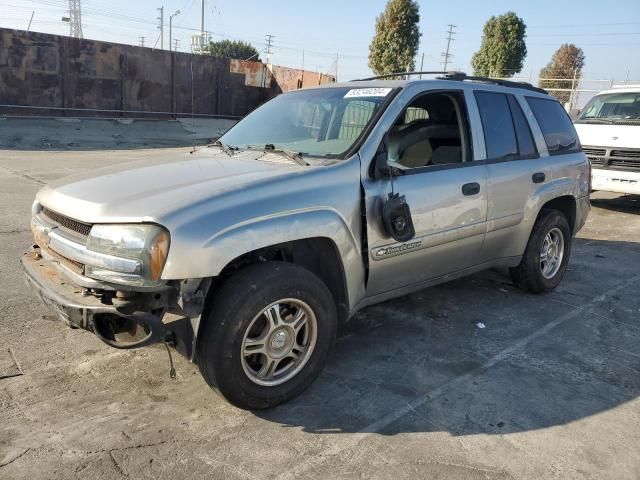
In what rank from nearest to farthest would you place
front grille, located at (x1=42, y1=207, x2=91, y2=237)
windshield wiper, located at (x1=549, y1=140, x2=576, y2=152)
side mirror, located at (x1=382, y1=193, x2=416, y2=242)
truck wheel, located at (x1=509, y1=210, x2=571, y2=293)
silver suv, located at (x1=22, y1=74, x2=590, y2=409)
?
1. silver suv, located at (x1=22, y1=74, x2=590, y2=409)
2. front grille, located at (x1=42, y1=207, x2=91, y2=237)
3. side mirror, located at (x1=382, y1=193, x2=416, y2=242)
4. truck wheel, located at (x1=509, y1=210, x2=571, y2=293)
5. windshield wiper, located at (x1=549, y1=140, x2=576, y2=152)

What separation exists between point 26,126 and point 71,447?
1785cm

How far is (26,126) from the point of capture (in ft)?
57.6

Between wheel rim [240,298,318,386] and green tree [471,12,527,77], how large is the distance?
38616 millimetres

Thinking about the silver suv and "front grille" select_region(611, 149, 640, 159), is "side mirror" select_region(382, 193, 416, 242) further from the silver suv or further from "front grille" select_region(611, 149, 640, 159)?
"front grille" select_region(611, 149, 640, 159)

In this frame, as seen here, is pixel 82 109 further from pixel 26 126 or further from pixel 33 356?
pixel 33 356

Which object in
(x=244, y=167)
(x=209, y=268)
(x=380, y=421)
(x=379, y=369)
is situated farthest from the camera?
(x=379, y=369)

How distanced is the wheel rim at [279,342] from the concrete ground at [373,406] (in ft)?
0.70

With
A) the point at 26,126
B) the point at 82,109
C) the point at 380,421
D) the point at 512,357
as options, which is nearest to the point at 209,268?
the point at 380,421

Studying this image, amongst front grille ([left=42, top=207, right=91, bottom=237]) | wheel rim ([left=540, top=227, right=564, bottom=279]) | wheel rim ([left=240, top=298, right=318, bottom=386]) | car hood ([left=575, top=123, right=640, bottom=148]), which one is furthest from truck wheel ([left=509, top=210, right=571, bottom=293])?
car hood ([left=575, top=123, right=640, bottom=148])

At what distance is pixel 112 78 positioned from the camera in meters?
19.8

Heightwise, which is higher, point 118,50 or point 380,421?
point 118,50

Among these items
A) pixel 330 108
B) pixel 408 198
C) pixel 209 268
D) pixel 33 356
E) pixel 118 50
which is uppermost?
pixel 118 50

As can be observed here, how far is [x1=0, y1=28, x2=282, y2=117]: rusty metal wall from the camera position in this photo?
17.8m

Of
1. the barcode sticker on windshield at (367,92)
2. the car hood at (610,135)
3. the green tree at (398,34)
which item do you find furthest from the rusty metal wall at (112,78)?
the barcode sticker on windshield at (367,92)
